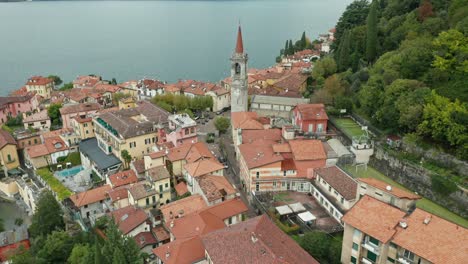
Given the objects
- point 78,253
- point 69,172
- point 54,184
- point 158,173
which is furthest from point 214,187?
point 69,172

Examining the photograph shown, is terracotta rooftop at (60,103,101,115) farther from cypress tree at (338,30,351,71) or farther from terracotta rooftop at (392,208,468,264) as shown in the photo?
terracotta rooftop at (392,208,468,264)

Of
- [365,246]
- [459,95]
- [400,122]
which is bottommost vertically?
[365,246]

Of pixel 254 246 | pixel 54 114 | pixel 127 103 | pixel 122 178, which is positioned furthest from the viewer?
pixel 54 114

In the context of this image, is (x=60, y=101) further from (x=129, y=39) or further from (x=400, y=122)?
(x=129, y=39)

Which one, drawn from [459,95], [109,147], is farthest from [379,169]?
[109,147]

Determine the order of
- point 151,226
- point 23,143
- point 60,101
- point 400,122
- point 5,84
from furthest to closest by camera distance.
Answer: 1. point 5,84
2. point 60,101
3. point 23,143
4. point 400,122
5. point 151,226

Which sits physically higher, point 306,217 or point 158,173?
point 158,173

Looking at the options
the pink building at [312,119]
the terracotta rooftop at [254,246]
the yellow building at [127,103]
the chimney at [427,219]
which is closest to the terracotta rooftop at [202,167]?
the terracotta rooftop at [254,246]

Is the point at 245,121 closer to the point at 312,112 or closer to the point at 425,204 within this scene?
the point at 312,112
